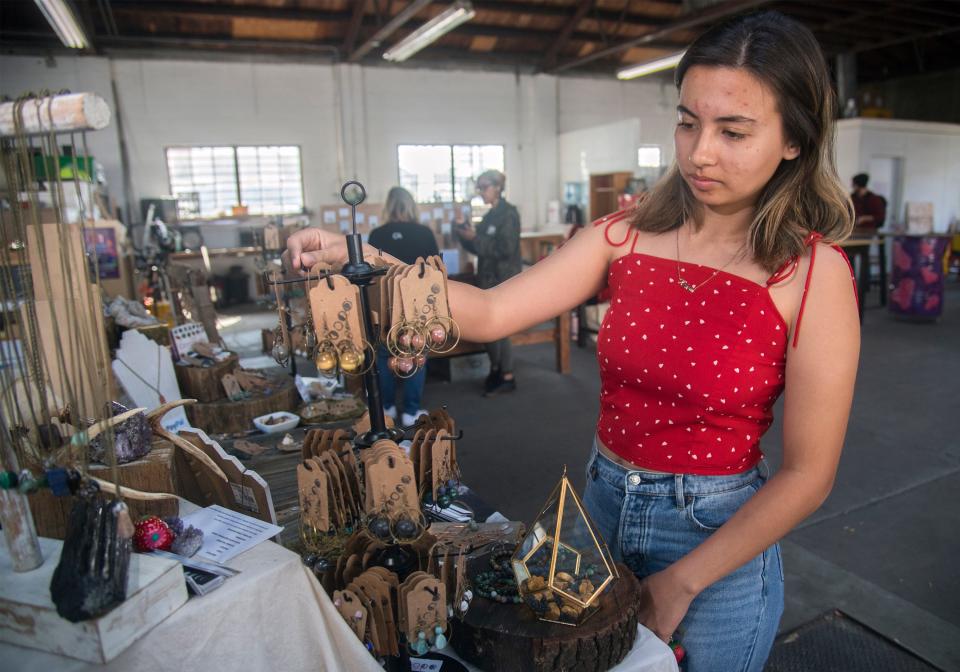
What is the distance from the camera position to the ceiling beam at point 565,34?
9914 millimetres

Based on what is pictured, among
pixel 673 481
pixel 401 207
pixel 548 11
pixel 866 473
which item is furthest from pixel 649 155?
pixel 673 481

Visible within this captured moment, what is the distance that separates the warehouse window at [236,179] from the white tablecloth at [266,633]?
9.73m

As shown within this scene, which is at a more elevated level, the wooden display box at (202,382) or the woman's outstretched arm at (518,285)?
the woman's outstretched arm at (518,285)

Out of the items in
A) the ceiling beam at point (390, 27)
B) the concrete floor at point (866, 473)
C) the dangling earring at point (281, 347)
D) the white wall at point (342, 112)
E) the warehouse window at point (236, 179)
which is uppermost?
the ceiling beam at point (390, 27)

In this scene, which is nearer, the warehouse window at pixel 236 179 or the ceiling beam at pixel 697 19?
the ceiling beam at pixel 697 19

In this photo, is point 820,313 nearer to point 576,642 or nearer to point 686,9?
point 576,642

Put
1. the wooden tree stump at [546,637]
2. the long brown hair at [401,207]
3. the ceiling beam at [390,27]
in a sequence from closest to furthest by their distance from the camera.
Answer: the wooden tree stump at [546,637], the long brown hair at [401,207], the ceiling beam at [390,27]

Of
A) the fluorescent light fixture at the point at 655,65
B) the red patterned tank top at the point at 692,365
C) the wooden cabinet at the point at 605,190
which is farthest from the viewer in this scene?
the wooden cabinet at the point at 605,190

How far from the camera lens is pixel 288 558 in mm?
936

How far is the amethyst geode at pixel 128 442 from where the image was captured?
1064 millimetres

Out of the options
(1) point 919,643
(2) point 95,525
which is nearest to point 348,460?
(2) point 95,525

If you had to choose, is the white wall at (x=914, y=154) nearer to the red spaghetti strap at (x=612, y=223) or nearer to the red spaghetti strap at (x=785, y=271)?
the red spaghetti strap at (x=612, y=223)

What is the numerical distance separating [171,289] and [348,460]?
10.7 feet

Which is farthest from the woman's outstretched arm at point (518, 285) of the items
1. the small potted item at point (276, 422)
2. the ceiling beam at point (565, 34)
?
the ceiling beam at point (565, 34)
